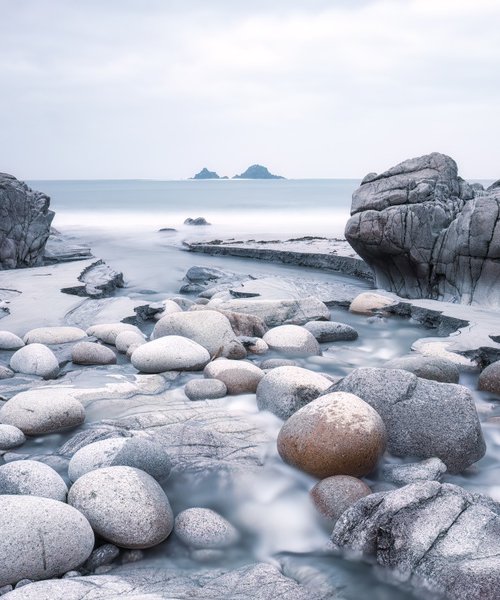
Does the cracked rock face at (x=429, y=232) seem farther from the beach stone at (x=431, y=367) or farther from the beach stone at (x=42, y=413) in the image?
the beach stone at (x=42, y=413)

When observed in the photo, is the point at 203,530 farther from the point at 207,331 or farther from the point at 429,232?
the point at 429,232

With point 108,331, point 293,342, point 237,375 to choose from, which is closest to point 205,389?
point 237,375

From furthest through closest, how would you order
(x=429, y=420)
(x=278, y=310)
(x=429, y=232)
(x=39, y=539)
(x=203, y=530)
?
1. (x=429, y=232)
2. (x=278, y=310)
3. (x=429, y=420)
4. (x=203, y=530)
5. (x=39, y=539)

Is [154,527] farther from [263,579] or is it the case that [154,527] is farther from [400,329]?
[400,329]

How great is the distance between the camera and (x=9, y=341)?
657 centimetres

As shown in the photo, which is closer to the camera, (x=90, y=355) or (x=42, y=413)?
(x=42, y=413)

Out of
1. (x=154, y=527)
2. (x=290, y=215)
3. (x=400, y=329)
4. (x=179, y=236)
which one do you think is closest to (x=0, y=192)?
(x=400, y=329)

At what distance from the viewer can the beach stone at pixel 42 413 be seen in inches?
166

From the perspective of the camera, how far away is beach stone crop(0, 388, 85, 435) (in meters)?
4.22

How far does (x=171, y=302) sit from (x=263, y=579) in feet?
19.9

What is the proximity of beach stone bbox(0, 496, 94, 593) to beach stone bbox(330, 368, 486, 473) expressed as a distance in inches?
80.8

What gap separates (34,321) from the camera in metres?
7.64

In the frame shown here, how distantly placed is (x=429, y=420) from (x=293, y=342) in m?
2.90

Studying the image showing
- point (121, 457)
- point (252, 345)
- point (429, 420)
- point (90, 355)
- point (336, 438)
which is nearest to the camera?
point (121, 457)
